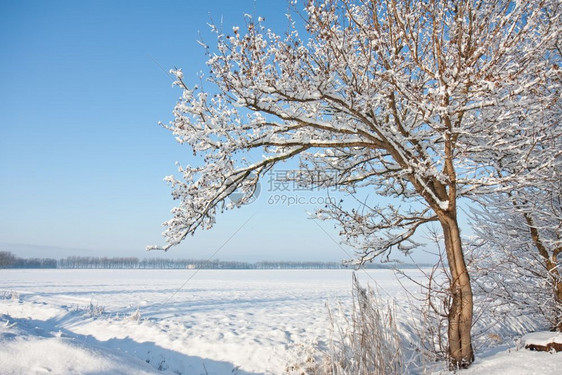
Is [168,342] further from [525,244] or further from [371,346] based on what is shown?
[525,244]

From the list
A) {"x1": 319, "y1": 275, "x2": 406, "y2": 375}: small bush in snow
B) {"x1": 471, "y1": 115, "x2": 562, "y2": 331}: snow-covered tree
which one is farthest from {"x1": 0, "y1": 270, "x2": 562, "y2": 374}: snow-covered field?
{"x1": 471, "y1": 115, "x2": 562, "y2": 331}: snow-covered tree

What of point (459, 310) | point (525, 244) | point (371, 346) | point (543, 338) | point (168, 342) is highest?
point (525, 244)

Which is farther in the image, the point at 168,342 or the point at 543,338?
the point at 168,342

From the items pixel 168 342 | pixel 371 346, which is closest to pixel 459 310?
pixel 371 346

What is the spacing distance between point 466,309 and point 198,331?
643 centimetres

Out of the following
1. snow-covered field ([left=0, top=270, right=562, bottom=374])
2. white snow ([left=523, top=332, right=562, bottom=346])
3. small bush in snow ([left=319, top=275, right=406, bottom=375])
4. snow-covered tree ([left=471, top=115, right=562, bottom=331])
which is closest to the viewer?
snow-covered field ([left=0, top=270, right=562, bottom=374])

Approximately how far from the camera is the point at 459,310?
433cm

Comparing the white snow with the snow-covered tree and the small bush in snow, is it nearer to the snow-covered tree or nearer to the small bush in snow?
the snow-covered tree

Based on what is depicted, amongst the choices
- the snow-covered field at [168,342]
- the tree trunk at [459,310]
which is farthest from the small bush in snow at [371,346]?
the tree trunk at [459,310]

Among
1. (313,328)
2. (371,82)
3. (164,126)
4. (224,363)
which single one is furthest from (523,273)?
(164,126)

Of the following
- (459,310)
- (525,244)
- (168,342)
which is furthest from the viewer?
(168,342)

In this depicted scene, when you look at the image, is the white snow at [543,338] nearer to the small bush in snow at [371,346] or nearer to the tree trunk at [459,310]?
the tree trunk at [459,310]

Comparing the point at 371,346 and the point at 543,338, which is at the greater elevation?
the point at 371,346

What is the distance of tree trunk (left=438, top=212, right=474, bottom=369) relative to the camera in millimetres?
4273
